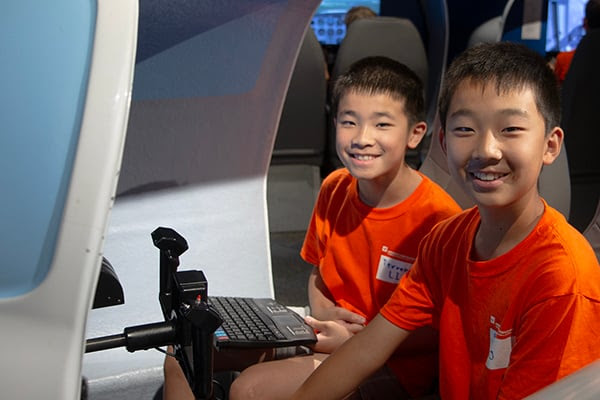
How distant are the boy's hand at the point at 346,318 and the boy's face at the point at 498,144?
1.72ft

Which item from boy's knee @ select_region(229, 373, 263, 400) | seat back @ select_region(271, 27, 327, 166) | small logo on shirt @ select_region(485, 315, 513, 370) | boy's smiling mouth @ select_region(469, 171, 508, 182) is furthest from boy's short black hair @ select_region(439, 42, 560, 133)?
seat back @ select_region(271, 27, 327, 166)

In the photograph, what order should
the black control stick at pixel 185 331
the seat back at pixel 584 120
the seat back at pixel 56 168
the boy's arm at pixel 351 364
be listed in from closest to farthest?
1. the seat back at pixel 56 168
2. the black control stick at pixel 185 331
3. the boy's arm at pixel 351 364
4. the seat back at pixel 584 120

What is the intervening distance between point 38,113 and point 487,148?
663 mm

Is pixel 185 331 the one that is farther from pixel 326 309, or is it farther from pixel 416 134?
pixel 416 134

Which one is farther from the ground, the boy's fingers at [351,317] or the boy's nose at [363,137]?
the boy's nose at [363,137]

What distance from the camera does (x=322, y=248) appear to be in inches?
71.4

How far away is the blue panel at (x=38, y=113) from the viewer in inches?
30.6

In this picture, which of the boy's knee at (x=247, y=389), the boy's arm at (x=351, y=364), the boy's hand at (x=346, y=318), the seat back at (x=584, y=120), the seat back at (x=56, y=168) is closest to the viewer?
the seat back at (x=56, y=168)

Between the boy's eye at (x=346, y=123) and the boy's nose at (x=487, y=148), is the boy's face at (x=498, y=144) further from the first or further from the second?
the boy's eye at (x=346, y=123)

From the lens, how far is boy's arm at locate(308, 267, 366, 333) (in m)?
1.61

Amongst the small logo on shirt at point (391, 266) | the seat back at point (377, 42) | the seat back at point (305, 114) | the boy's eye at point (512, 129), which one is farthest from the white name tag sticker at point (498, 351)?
the seat back at point (377, 42)

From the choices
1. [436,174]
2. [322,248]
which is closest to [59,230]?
[322,248]

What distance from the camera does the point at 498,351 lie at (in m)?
1.15

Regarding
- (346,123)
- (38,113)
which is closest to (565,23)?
(346,123)
